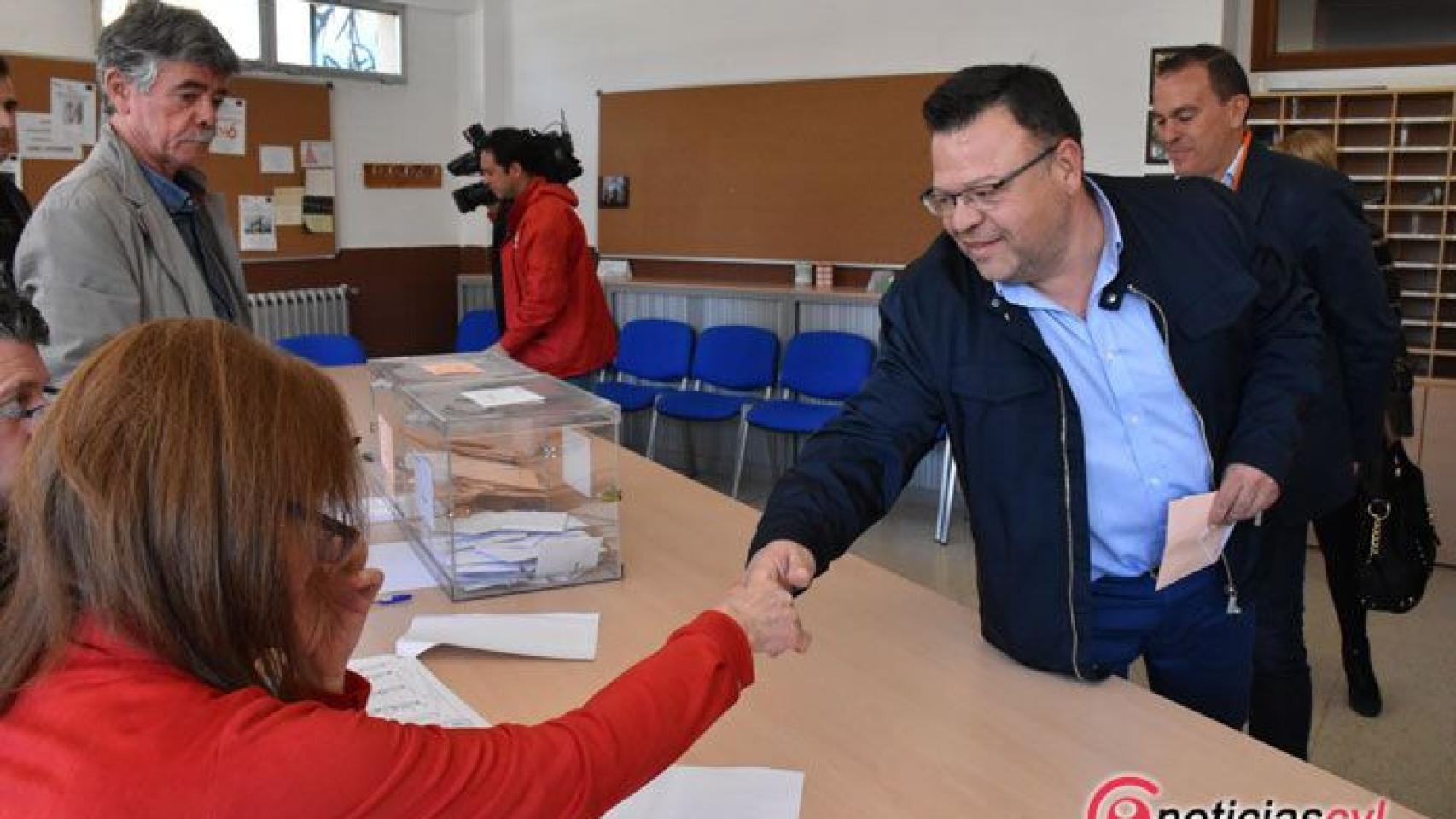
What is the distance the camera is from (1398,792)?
2889 mm

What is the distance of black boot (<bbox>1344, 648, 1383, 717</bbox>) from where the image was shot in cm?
334

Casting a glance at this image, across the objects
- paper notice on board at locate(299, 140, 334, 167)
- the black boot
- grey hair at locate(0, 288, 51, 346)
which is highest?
paper notice on board at locate(299, 140, 334, 167)

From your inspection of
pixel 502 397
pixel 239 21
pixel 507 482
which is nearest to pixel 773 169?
pixel 239 21

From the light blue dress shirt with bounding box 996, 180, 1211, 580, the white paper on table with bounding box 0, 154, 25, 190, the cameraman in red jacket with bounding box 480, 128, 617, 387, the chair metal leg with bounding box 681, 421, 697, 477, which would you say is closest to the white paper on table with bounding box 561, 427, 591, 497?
the light blue dress shirt with bounding box 996, 180, 1211, 580

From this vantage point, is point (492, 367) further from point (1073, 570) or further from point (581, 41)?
point (581, 41)

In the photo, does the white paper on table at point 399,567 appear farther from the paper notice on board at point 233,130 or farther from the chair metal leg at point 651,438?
the paper notice on board at point 233,130

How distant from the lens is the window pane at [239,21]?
240 inches

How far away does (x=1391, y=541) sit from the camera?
9.53 feet

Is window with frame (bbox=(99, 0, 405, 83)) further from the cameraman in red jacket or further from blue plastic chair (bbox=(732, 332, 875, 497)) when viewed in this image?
blue plastic chair (bbox=(732, 332, 875, 497))

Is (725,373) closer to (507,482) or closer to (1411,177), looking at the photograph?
(1411,177)

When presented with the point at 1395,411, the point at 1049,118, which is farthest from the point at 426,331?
the point at 1049,118

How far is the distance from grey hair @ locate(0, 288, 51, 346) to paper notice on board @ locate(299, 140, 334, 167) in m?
5.48

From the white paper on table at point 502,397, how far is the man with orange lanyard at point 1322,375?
4.88 ft

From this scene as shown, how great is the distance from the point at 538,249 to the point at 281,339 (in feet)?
7.59
